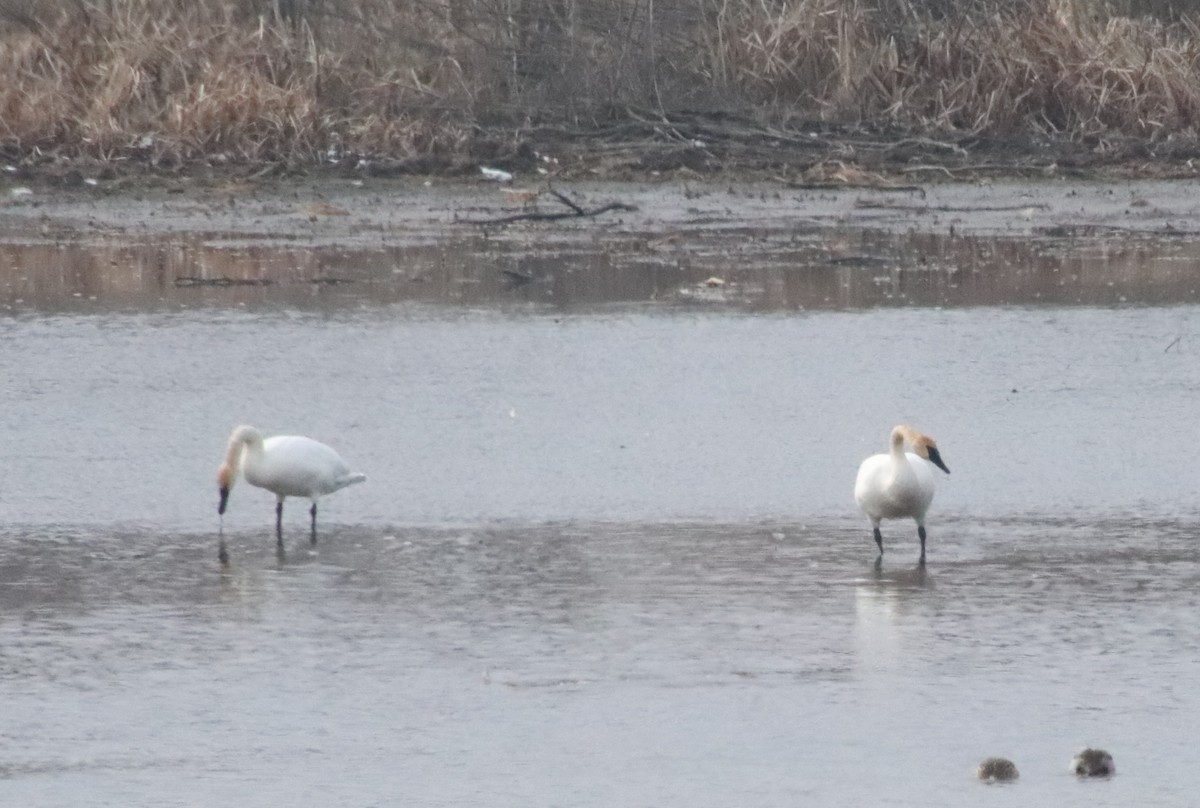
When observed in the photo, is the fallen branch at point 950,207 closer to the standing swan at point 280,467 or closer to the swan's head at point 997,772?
the standing swan at point 280,467

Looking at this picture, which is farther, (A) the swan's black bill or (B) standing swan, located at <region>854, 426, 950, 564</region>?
(A) the swan's black bill

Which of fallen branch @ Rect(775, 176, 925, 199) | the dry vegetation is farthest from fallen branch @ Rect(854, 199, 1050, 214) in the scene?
the dry vegetation

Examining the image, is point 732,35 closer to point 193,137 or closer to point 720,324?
point 193,137

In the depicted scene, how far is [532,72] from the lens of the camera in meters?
21.2

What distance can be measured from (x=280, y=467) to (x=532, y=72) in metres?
13.5

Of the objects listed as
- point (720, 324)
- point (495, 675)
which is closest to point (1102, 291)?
point (720, 324)

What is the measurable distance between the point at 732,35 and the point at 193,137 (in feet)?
16.6

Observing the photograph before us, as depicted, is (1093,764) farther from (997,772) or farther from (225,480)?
(225,480)

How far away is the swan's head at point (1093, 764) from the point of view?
17.7 ft

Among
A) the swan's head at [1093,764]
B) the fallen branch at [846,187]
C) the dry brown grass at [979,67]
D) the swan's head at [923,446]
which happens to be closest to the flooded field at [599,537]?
the swan's head at [1093,764]

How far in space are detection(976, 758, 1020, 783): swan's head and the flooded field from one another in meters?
0.07

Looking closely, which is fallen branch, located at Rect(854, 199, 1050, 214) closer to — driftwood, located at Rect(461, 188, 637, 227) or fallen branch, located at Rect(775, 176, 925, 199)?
fallen branch, located at Rect(775, 176, 925, 199)

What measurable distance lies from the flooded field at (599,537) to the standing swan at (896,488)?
170 millimetres

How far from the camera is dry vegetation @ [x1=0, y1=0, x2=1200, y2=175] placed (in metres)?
19.6
